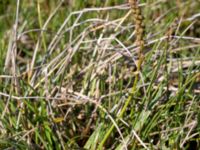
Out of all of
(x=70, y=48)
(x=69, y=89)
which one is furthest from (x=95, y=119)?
(x=70, y=48)

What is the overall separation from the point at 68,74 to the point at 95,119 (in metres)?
0.22

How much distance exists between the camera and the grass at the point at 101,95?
59.4 inches

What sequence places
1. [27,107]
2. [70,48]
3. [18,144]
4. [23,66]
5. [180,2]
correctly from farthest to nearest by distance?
[180,2], [23,66], [70,48], [27,107], [18,144]

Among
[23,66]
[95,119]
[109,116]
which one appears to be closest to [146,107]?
[109,116]

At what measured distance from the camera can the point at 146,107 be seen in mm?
1505

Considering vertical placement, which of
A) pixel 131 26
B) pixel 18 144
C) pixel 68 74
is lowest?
pixel 18 144

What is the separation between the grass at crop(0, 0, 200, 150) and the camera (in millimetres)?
1508

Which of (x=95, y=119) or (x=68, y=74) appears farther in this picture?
(x=68, y=74)

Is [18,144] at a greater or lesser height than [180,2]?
lesser

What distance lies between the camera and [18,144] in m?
1.46

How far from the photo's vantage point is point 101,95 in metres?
1.67

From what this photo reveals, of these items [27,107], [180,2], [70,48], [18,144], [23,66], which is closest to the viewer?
[18,144]

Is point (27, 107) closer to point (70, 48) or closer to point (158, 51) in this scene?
point (70, 48)

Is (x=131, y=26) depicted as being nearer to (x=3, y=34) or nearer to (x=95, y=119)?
(x=95, y=119)
